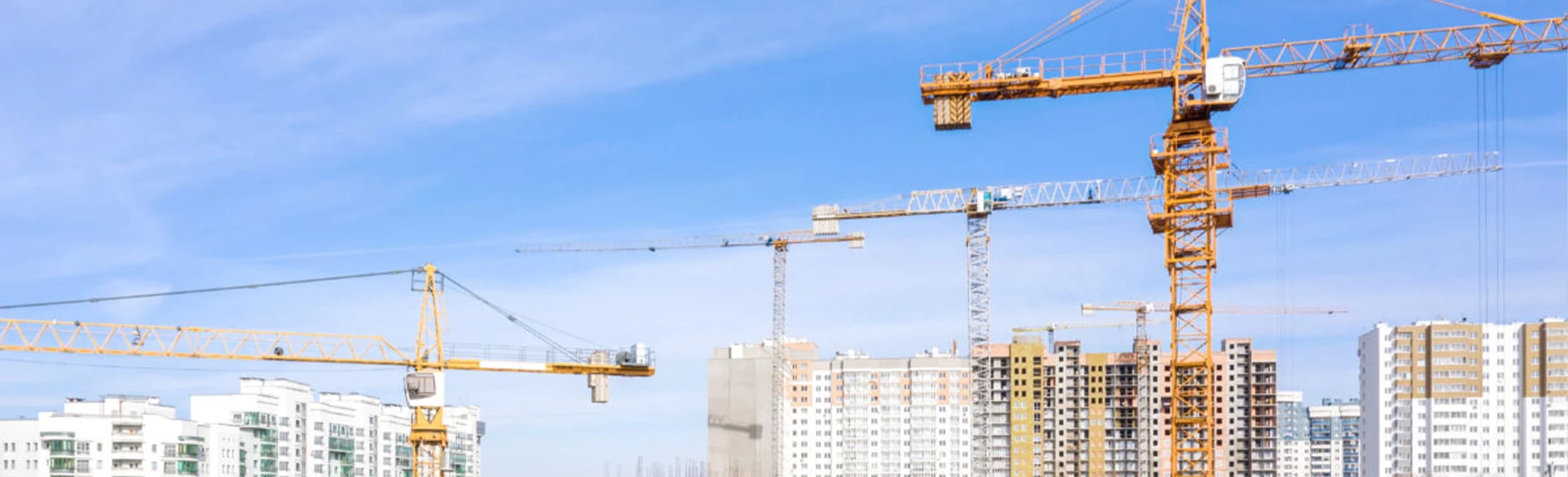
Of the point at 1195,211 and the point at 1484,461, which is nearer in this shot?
the point at 1195,211

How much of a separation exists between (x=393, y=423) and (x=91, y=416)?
1186 inches

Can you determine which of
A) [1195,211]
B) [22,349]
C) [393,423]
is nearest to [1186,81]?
[1195,211]

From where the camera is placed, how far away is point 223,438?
94.2 metres

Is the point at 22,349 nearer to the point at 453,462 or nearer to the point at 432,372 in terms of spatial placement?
the point at 432,372

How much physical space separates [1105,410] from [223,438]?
221 ft

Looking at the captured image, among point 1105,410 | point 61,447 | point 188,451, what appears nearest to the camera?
point 61,447

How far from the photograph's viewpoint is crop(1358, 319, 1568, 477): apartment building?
11981 cm

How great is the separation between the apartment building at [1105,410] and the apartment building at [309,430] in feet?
147

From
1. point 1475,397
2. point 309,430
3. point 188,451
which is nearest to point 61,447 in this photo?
point 188,451

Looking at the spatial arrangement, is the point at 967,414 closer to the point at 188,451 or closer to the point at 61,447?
the point at 188,451

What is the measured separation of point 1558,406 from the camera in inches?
4695

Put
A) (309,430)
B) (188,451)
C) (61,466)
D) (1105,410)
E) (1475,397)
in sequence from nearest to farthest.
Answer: (61,466) < (188,451) < (309,430) < (1475,397) < (1105,410)

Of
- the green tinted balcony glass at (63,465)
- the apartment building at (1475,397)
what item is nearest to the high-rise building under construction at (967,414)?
the apartment building at (1475,397)

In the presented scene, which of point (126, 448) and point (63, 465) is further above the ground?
point (126, 448)
